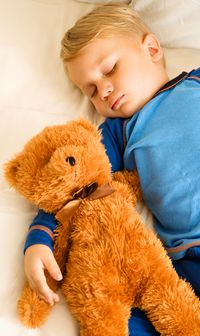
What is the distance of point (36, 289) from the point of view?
0.77 m

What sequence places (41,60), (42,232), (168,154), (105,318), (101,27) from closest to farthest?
(105,318) < (42,232) < (168,154) < (101,27) < (41,60)

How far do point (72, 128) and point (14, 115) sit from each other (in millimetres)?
326

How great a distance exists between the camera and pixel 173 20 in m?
1.23

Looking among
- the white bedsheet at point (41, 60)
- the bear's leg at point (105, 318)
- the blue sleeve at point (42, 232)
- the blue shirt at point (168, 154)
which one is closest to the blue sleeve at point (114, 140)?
the blue shirt at point (168, 154)

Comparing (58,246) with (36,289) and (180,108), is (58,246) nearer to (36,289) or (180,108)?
(36,289)

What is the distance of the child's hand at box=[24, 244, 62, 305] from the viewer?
0.76 m

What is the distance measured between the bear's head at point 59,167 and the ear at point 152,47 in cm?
41

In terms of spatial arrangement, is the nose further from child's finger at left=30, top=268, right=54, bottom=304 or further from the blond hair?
child's finger at left=30, top=268, right=54, bottom=304

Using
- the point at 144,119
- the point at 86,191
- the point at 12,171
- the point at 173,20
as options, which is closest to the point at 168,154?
the point at 144,119

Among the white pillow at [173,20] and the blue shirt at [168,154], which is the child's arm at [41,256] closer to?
the blue shirt at [168,154]

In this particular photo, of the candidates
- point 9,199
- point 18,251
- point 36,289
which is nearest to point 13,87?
point 9,199

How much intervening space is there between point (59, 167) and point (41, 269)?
0.62 feet

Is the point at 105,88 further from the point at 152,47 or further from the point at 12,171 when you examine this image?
the point at 12,171

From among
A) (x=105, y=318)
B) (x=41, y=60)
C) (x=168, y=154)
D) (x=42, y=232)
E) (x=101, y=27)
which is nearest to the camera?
(x=105, y=318)
